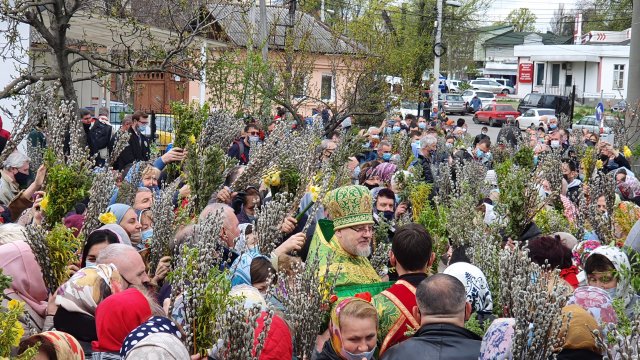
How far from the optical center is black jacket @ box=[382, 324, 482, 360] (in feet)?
15.0

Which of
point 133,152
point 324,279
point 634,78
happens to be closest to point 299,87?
point 634,78

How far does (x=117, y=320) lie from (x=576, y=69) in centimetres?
6956

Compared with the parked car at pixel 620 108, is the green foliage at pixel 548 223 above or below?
below

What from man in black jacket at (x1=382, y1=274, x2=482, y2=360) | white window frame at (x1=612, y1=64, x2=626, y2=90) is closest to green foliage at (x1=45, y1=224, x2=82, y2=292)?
man in black jacket at (x1=382, y1=274, x2=482, y2=360)

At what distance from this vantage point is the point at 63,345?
14.5ft

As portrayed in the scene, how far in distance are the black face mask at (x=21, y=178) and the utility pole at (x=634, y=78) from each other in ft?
39.5

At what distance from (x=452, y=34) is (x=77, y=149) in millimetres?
67142

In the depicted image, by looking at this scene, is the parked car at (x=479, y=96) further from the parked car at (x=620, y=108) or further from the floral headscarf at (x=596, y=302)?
the floral headscarf at (x=596, y=302)

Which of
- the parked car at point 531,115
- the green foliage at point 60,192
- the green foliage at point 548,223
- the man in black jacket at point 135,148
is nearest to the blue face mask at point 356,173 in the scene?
the man in black jacket at point 135,148

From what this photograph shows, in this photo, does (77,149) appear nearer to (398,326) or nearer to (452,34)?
(398,326)

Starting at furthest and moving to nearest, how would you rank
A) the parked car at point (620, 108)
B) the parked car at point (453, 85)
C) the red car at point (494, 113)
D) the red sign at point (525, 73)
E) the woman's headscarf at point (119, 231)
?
the red sign at point (525, 73) < the parked car at point (453, 85) < the red car at point (494, 113) < the parked car at point (620, 108) < the woman's headscarf at point (119, 231)

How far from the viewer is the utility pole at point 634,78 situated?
18.5 m

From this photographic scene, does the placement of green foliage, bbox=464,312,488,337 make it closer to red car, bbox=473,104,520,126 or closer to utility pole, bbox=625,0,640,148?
utility pole, bbox=625,0,640,148

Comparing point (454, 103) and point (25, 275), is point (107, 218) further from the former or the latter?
point (454, 103)
